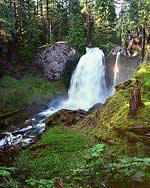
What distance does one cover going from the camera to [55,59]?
81.3 feet

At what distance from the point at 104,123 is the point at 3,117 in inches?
431

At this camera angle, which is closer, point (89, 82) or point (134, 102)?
point (134, 102)

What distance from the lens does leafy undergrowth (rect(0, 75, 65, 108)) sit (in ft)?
65.4

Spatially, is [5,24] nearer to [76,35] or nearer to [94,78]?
[76,35]

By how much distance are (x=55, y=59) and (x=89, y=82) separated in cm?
487

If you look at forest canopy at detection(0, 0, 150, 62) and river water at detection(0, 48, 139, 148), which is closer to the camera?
river water at detection(0, 48, 139, 148)

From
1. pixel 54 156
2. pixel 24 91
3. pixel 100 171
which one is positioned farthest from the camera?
pixel 24 91

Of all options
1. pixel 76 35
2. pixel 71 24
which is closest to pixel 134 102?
pixel 76 35

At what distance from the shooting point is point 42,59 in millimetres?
25250

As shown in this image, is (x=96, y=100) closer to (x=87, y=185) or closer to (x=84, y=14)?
(x=84, y=14)

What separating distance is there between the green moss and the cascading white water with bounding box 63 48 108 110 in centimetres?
1299

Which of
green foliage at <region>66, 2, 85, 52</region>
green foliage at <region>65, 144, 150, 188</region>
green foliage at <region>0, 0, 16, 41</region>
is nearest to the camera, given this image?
green foliage at <region>65, 144, 150, 188</region>

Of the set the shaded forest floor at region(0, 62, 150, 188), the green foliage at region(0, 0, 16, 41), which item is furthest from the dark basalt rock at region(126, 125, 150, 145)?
the green foliage at region(0, 0, 16, 41)

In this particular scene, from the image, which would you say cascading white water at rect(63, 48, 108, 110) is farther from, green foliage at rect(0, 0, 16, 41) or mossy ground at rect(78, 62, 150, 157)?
mossy ground at rect(78, 62, 150, 157)
